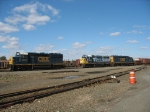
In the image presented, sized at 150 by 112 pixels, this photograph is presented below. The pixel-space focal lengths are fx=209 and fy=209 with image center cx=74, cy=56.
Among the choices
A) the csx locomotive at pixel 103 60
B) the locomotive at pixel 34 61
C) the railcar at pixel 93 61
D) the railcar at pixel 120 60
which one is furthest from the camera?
the railcar at pixel 120 60

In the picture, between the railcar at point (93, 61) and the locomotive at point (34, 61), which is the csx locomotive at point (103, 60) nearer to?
the railcar at point (93, 61)

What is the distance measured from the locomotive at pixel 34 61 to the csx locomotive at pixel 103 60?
9159 millimetres

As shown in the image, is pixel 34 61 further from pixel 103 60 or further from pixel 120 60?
pixel 120 60

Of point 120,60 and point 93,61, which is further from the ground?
point 120,60

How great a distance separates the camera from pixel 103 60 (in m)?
60.4

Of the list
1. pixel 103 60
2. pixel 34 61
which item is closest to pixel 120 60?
pixel 103 60

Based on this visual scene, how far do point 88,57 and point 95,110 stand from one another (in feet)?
156

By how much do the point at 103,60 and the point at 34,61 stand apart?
24.6m

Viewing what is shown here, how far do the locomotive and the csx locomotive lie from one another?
916cm

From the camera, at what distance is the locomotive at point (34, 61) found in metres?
39.0

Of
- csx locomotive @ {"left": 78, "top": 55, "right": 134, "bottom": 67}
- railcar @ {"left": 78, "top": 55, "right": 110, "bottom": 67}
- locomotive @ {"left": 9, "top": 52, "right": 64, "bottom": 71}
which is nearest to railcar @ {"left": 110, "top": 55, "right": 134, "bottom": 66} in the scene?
csx locomotive @ {"left": 78, "top": 55, "right": 134, "bottom": 67}

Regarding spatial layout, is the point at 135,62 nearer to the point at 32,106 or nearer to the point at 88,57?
the point at 88,57

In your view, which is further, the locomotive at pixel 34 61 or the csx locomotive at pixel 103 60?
the csx locomotive at pixel 103 60

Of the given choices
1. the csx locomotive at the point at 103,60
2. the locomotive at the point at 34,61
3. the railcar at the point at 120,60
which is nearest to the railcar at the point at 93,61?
the csx locomotive at the point at 103,60
